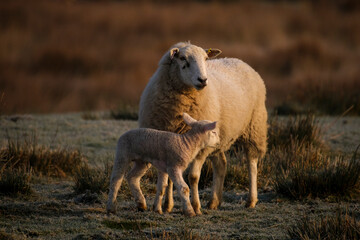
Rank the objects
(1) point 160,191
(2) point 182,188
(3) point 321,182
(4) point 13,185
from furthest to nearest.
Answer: (3) point 321,182 < (4) point 13,185 < (1) point 160,191 < (2) point 182,188

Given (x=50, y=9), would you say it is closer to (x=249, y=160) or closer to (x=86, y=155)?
(x=86, y=155)

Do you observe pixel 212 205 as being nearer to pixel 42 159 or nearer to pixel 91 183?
pixel 91 183

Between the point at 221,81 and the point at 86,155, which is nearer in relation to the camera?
the point at 221,81

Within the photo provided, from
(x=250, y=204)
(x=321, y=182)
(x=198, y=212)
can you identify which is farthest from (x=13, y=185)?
(x=321, y=182)

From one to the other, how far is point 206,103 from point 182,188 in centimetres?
120

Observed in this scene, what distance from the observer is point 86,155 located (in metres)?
8.95

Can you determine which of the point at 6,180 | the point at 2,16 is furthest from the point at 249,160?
the point at 2,16

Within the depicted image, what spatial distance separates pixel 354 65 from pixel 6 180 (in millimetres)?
17294

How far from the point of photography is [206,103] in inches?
248

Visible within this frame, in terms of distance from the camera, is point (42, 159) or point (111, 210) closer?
point (111, 210)

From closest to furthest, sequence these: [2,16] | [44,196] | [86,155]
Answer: [44,196] < [86,155] < [2,16]

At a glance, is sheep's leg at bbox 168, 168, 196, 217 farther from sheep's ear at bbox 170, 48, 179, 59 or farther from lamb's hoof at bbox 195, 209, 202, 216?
sheep's ear at bbox 170, 48, 179, 59

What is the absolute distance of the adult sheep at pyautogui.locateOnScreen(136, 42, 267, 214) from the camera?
19.9ft

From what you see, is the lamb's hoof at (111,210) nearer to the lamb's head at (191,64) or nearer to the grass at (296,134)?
the lamb's head at (191,64)
